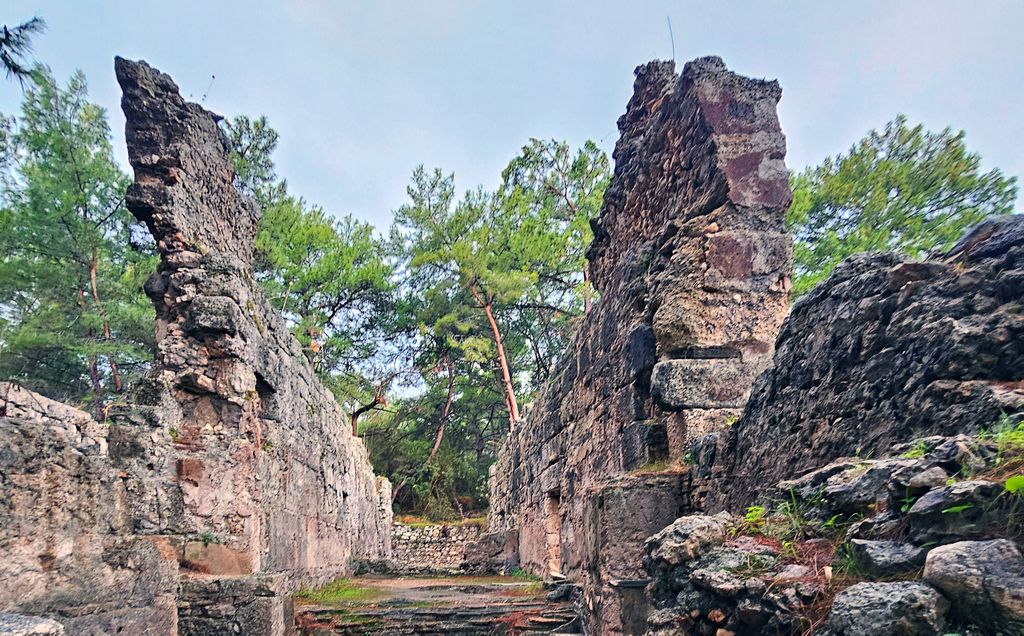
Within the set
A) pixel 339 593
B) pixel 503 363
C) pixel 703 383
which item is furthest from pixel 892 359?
pixel 503 363

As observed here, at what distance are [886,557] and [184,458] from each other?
6501 millimetres

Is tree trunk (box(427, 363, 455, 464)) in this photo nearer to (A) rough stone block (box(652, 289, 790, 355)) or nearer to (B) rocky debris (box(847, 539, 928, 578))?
(A) rough stone block (box(652, 289, 790, 355))

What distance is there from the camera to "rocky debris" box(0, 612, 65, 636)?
222 centimetres

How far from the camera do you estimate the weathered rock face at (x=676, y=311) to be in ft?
15.4

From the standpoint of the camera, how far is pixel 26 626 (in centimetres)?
228

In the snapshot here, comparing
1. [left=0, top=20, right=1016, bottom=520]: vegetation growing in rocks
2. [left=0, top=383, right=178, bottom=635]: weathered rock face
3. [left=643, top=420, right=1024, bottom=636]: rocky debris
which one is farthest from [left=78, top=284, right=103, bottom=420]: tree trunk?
[left=643, top=420, right=1024, bottom=636]: rocky debris

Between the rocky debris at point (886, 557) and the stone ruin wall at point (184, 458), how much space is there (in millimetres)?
3290

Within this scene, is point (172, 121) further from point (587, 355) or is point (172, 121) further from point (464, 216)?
point (464, 216)

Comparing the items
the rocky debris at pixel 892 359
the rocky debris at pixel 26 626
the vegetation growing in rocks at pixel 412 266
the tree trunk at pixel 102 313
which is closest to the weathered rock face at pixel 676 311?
the rocky debris at pixel 892 359

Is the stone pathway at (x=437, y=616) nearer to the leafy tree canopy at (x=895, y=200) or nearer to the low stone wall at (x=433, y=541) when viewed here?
the leafy tree canopy at (x=895, y=200)

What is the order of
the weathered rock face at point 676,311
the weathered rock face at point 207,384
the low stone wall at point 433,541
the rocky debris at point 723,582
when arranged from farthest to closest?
1. the low stone wall at point 433,541
2. the weathered rock face at point 207,384
3. the weathered rock face at point 676,311
4. the rocky debris at point 723,582

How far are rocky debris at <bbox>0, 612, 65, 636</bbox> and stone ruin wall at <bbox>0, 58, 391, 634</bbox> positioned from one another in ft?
1.66

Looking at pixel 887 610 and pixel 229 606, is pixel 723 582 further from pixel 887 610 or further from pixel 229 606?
pixel 229 606

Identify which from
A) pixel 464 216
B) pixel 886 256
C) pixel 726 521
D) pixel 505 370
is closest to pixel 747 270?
pixel 886 256
